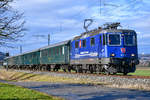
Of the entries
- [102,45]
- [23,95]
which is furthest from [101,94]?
[102,45]

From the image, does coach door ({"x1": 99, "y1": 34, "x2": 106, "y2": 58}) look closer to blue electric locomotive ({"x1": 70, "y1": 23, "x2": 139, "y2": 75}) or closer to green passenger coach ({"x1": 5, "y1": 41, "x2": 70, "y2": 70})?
blue electric locomotive ({"x1": 70, "y1": 23, "x2": 139, "y2": 75})

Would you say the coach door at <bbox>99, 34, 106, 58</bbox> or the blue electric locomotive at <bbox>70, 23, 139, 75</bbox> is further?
the coach door at <bbox>99, 34, 106, 58</bbox>

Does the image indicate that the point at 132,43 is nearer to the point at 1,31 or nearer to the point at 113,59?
the point at 113,59

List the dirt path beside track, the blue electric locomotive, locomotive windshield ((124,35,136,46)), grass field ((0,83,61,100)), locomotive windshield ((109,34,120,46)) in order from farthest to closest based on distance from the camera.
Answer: locomotive windshield ((124,35,136,46)) < locomotive windshield ((109,34,120,46)) < the blue electric locomotive < the dirt path beside track < grass field ((0,83,61,100))

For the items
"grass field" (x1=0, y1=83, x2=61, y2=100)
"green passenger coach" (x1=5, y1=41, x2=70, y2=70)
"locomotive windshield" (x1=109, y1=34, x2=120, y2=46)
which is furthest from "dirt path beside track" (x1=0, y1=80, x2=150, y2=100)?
"green passenger coach" (x1=5, y1=41, x2=70, y2=70)

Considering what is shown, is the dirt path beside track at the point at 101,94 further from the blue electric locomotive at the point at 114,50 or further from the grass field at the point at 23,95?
the blue electric locomotive at the point at 114,50

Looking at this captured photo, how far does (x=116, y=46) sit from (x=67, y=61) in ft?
29.2

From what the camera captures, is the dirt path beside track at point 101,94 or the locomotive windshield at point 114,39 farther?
the locomotive windshield at point 114,39

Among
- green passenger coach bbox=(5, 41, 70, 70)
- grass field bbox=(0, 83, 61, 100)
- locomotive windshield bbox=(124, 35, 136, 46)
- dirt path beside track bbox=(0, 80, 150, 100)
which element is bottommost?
dirt path beside track bbox=(0, 80, 150, 100)

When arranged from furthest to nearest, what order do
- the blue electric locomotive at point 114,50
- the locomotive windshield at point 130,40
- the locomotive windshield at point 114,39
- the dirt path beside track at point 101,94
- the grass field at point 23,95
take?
the locomotive windshield at point 130,40 → the locomotive windshield at point 114,39 → the blue electric locomotive at point 114,50 → the dirt path beside track at point 101,94 → the grass field at point 23,95

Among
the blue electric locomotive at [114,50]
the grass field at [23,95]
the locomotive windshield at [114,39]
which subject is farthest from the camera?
the locomotive windshield at [114,39]

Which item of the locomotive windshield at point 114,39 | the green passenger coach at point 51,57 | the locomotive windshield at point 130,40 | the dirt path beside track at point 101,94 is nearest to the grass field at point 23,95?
the dirt path beside track at point 101,94

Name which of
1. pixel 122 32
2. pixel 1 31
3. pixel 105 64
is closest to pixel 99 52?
pixel 105 64

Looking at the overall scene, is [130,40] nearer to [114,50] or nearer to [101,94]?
[114,50]
